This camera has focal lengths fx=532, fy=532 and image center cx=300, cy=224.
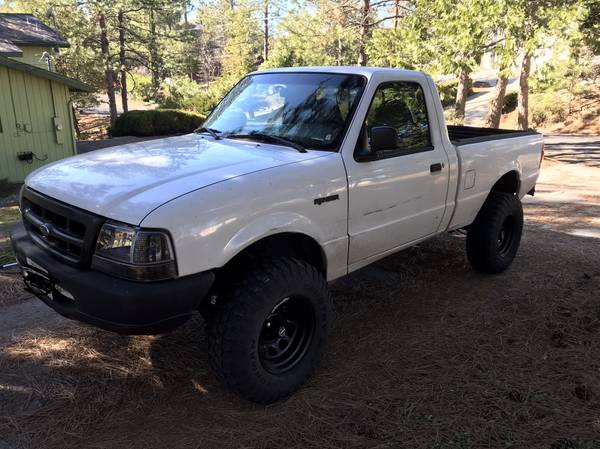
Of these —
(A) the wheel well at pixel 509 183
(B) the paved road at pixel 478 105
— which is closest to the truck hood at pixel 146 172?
(A) the wheel well at pixel 509 183

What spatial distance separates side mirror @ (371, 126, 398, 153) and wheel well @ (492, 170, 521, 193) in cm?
224

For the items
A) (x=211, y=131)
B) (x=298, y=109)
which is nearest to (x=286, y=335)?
(x=298, y=109)

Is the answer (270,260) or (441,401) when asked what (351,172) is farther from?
(441,401)

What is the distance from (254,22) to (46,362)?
54.2 metres

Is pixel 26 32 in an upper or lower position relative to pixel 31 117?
upper

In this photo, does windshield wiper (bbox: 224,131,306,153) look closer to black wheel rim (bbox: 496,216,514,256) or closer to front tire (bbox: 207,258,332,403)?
front tire (bbox: 207,258,332,403)

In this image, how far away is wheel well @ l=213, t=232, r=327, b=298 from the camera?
9.93 ft

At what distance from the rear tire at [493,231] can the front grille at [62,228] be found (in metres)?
3.57

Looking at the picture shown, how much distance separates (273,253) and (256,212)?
48cm

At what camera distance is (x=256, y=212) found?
9.36 ft

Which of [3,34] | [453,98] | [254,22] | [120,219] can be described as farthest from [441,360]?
[254,22]

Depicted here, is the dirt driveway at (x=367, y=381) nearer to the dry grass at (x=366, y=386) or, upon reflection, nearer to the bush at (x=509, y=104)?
the dry grass at (x=366, y=386)

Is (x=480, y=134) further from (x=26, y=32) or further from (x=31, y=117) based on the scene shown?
(x=26, y=32)

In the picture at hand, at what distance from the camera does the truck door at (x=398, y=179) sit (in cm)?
352
